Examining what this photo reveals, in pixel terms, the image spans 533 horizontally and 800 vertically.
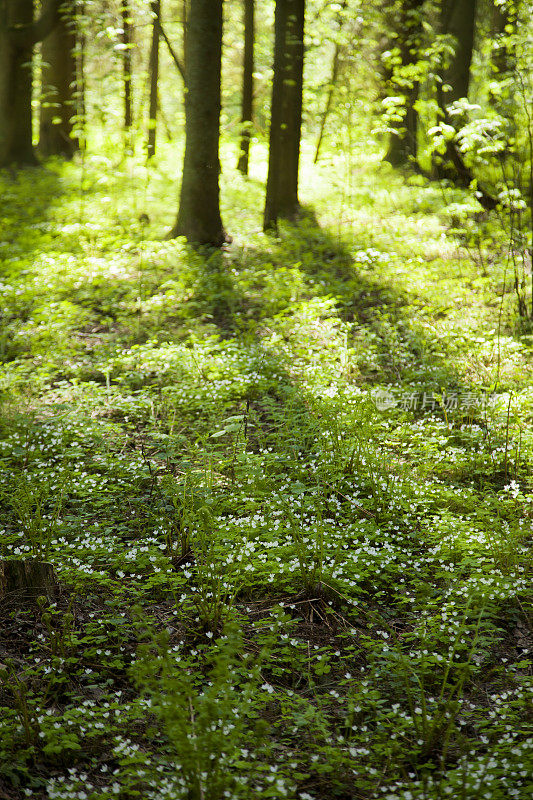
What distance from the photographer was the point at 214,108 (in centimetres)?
925

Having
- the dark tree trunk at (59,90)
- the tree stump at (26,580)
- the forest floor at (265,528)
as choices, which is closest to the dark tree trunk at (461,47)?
the forest floor at (265,528)

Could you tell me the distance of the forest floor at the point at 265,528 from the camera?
2549mm

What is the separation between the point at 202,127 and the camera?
30.3ft

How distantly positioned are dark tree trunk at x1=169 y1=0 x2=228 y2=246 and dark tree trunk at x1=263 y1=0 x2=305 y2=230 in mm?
1414

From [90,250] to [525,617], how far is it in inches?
319

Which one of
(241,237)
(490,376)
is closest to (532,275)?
(490,376)

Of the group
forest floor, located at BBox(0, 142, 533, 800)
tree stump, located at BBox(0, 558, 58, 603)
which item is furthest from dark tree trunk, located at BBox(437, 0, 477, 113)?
tree stump, located at BBox(0, 558, 58, 603)

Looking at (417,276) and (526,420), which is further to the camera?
(417,276)

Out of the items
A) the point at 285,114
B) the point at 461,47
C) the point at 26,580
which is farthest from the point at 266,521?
the point at 461,47

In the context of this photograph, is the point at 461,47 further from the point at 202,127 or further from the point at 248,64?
the point at 202,127

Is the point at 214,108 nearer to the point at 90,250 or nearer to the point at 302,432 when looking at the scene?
the point at 90,250

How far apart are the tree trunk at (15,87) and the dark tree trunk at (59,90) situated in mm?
1182

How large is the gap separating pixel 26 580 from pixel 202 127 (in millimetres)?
7630

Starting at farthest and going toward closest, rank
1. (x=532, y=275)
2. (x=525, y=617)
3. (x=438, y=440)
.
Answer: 1. (x=532, y=275)
2. (x=438, y=440)
3. (x=525, y=617)
